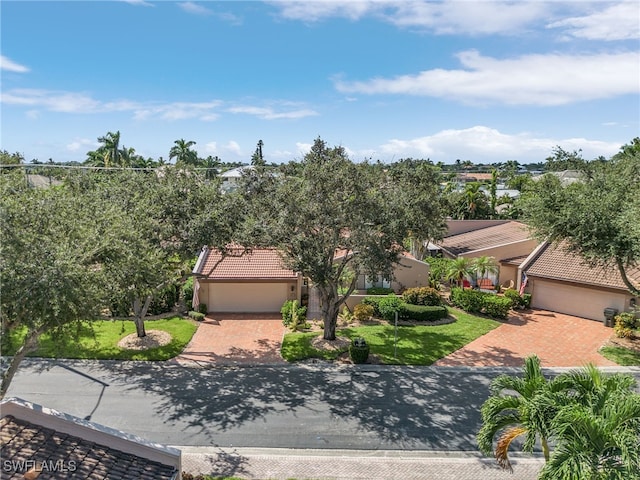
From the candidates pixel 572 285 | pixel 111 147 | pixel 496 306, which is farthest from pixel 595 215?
pixel 111 147

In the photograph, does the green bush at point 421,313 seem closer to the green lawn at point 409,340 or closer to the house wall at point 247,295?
the green lawn at point 409,340

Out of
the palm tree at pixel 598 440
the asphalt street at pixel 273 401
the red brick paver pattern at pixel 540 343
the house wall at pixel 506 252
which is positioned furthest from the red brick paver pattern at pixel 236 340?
the house wall at pixel 506 252

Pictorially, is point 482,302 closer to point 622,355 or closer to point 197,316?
point 622,355

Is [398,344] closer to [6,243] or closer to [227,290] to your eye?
[227,290]

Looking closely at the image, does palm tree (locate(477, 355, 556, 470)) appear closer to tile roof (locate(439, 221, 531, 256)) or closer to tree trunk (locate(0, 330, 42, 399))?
tree trunk (locate(0, 330, 42, 399))

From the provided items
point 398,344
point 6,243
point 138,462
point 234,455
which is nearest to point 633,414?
point 138,462
